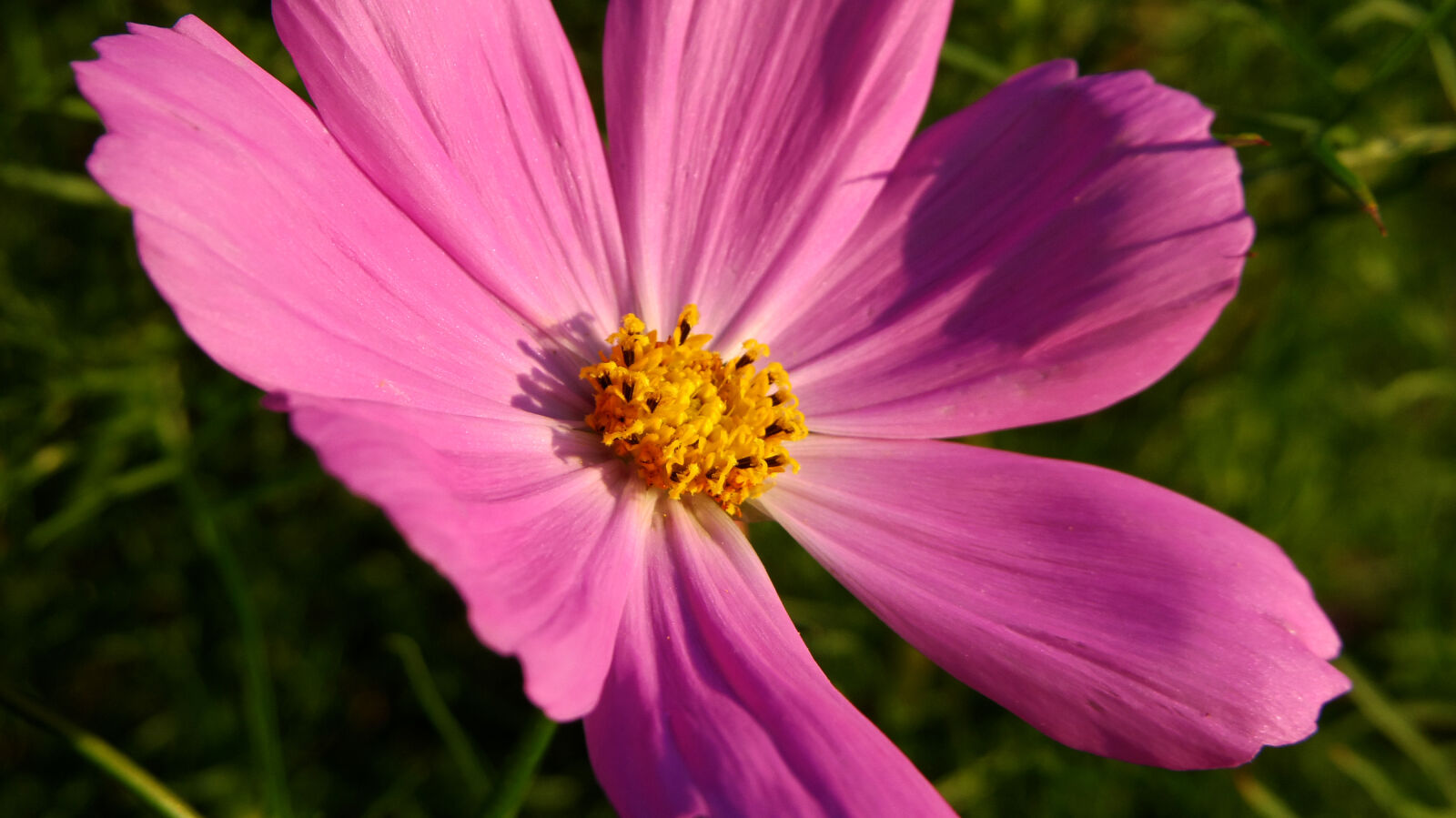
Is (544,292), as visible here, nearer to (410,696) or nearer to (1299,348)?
(410,696)

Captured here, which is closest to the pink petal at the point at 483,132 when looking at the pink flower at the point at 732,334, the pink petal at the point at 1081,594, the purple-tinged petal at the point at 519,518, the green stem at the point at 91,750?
the pink flower at the point at 732,334

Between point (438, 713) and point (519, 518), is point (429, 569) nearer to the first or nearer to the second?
point (438, 713)

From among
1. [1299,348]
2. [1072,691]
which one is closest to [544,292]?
[1072,691]

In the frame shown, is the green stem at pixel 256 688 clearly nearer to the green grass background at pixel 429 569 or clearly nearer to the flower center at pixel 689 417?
the green grass background at pixel 429 569

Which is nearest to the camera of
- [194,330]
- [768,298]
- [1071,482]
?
[194,330]

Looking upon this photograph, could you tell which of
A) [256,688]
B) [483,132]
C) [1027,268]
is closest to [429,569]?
[256,688]

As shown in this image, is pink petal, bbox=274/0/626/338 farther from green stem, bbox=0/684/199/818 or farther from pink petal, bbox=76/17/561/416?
green stem, bbox=0/684/199/818
